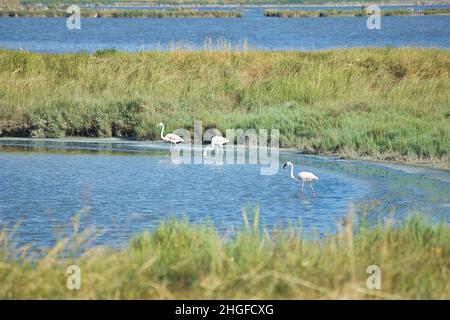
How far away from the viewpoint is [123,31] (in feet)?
236

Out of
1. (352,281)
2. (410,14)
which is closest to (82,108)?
(352,281)

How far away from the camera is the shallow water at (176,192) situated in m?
10.7

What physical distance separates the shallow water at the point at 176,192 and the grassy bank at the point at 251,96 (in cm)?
114

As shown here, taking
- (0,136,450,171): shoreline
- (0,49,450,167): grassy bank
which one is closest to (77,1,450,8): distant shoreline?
(0,49,450,167): grassy bank

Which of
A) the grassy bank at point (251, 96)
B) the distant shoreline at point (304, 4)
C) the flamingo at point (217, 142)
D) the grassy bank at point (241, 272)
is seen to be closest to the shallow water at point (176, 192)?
the flamingo at point (217, 142)

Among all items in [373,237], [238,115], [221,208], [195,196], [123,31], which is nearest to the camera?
[373,237]

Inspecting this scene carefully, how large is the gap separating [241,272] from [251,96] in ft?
44.4

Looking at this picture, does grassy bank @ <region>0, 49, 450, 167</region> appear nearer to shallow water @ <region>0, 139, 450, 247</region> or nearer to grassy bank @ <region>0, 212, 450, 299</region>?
shallow water @ <region>0, 139, 450, 247</region>

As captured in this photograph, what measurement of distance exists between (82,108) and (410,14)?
87.6 meters

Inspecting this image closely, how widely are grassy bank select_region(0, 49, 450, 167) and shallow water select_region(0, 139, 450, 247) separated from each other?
1.14 m

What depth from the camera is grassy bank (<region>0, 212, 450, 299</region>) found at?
632cm

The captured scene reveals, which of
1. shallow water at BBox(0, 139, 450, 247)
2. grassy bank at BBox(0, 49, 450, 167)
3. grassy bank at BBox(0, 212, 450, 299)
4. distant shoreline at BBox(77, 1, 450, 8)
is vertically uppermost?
distant shoreline at BBox(77, 1, 450, 8)

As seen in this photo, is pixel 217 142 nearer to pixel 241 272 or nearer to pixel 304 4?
pixel 241 272
